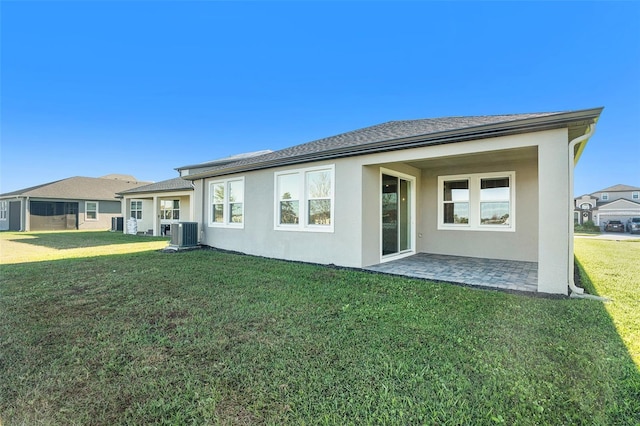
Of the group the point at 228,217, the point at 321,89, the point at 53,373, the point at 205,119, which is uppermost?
the point at 321,89

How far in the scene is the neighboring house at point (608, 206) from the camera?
1294 inches

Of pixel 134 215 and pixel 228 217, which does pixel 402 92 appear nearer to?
pixel 228 217

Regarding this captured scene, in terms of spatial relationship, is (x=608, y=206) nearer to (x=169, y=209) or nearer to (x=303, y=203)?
(x=303, y=203)

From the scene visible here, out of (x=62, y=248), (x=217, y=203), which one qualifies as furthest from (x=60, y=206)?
(x=217, y=203)

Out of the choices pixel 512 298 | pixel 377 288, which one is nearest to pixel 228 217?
pixel 377 288

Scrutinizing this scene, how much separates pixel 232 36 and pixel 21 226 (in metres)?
22.2

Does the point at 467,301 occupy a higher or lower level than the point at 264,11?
lower

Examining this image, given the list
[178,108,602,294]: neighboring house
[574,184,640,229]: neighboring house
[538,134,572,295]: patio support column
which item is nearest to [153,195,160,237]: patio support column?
[178,108,602,294]: neighboring house

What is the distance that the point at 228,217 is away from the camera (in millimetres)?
9836

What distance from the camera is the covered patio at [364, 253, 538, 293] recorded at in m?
5.19

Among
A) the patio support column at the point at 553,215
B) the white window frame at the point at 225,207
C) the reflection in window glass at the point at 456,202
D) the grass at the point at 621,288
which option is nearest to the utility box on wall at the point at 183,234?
the white window frame at the point at 225,207

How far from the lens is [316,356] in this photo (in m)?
2.59

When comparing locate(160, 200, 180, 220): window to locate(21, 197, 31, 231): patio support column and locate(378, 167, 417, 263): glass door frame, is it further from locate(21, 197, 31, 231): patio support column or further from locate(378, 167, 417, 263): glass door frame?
locate(378, 167, 417, 263): glass door frame

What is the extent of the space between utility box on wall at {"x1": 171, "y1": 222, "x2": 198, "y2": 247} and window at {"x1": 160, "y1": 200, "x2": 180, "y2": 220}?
8.36 metres
